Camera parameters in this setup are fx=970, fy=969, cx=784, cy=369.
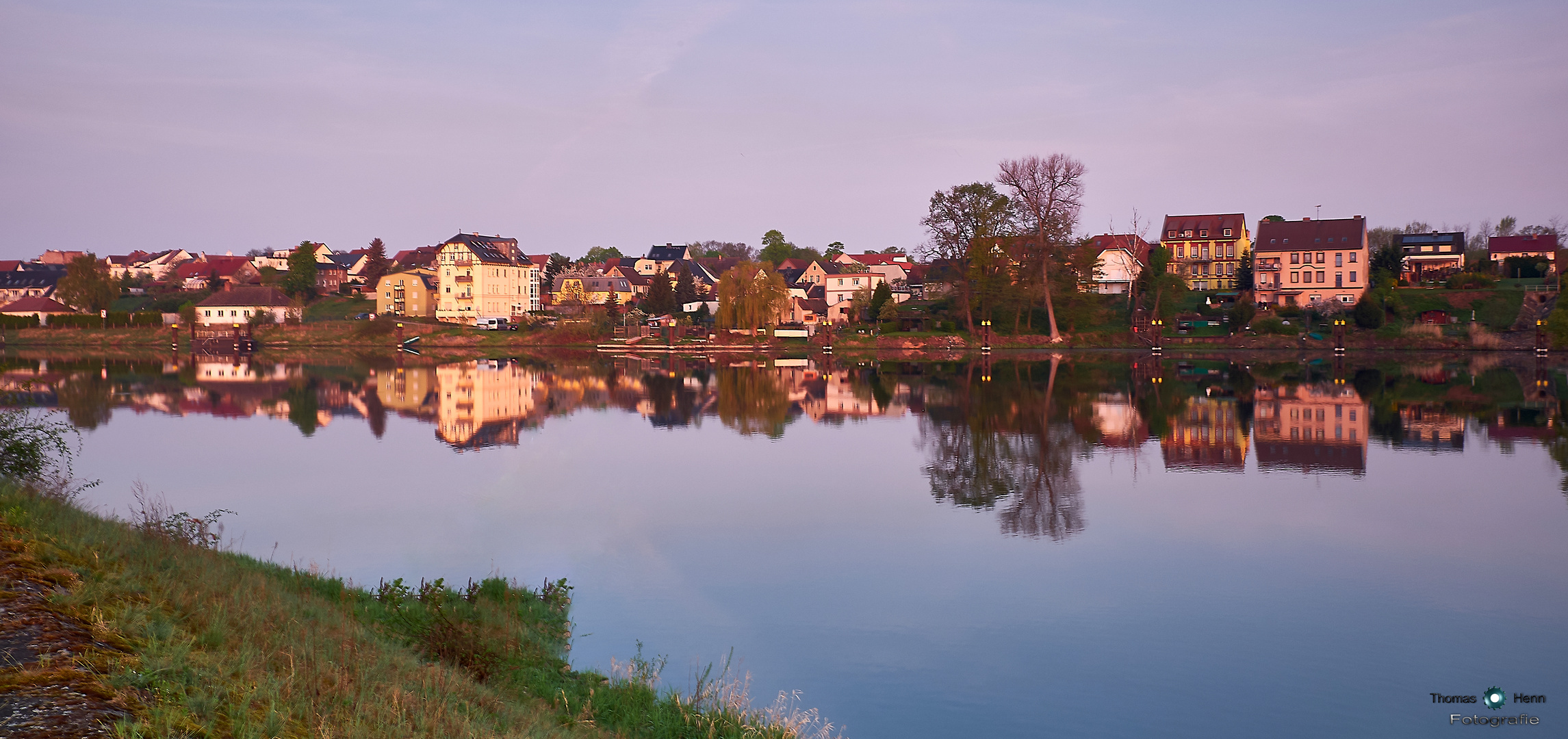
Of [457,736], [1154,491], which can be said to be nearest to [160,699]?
[457,736]

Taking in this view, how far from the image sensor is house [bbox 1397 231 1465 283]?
8281 centimetres

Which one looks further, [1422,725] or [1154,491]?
[1154,491]

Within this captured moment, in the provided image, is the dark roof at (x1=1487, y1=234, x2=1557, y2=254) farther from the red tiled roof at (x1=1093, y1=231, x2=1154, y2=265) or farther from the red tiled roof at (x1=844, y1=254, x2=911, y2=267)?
the red tiled roof at (x1=844, y1=254, x2=911, y2=267)

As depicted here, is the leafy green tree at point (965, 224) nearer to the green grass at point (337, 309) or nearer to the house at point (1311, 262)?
the house at point (1311, 262)

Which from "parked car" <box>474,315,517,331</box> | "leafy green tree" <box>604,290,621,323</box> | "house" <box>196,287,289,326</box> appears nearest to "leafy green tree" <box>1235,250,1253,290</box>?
"leafy green tree" <box>604,290,621,323</box>

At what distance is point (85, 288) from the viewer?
307ft

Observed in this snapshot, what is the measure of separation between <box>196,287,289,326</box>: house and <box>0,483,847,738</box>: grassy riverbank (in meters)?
90.8

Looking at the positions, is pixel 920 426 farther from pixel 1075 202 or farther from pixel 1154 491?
pixel 1075 202

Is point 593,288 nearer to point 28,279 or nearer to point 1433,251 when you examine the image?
point 28,279

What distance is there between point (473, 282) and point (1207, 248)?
2600 inches

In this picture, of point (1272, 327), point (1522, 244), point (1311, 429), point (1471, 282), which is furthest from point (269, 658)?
point (1522, 244)

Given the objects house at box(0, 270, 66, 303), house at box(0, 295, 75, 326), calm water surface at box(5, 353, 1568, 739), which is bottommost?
calm water surface at box(5, 353, 1568, 739)

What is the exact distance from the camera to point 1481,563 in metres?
13.4

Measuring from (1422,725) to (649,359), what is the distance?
201 feet
